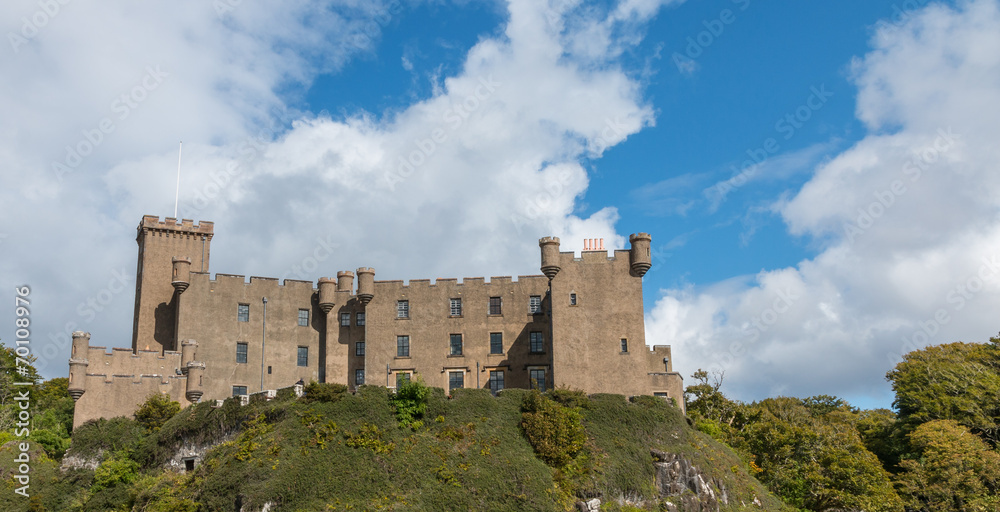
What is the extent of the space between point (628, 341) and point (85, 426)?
32036mm

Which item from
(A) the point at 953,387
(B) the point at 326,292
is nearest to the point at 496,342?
(B) the point at 326,292

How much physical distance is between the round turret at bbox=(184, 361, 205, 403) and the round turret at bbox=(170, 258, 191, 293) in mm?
6812

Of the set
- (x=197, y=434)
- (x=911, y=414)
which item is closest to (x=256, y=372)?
(x=197, y=434)

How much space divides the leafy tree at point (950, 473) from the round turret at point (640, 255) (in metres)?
20.4

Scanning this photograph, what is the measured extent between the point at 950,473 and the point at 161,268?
53134mm

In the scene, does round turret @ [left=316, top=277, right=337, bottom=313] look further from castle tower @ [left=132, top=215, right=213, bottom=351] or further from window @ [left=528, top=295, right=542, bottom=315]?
window @ [left=528, top=295, right=542, bottom=315]

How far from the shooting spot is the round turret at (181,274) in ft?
184

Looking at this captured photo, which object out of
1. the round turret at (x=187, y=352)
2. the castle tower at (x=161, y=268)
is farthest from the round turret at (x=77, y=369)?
the castle tower at (x=161, y=268)

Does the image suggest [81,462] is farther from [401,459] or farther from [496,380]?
[496,380]

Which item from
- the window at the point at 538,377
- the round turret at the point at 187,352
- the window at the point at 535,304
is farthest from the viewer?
the window at the point at 535,304

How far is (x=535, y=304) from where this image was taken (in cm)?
5597

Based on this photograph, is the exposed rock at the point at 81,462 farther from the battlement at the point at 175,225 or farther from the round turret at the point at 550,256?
the round turret at the point at 550,256

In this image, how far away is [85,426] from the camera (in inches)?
1868

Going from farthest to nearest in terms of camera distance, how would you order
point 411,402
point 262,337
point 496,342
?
point 262,337, point 496,342, point 411,402
